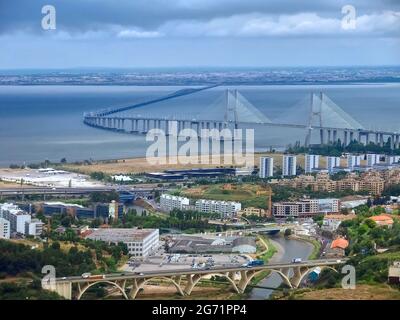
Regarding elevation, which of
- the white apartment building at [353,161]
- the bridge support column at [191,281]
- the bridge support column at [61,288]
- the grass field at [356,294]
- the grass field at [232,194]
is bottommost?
the white apartment building at [353,161]

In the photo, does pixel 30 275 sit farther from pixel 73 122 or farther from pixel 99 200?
pixel 73 122

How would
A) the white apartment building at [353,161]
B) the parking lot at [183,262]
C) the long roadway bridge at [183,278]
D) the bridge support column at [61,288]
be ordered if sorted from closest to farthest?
the bridge support column at [61,288]
the long roadway bridge at [183,278]
the parking lot at [183,262]
the white apartment building at [353,161]

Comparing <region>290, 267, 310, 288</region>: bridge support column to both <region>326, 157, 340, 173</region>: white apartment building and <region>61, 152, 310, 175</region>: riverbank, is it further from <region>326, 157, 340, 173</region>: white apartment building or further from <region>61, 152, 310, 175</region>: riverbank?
<region>326, 157, 340, 173</region>: white apartment building

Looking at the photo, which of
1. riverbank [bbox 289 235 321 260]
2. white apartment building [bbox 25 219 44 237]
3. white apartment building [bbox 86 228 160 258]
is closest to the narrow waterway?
riverbank [bbox 289 235 321 260]

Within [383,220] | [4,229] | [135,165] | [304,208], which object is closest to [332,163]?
[135,165]

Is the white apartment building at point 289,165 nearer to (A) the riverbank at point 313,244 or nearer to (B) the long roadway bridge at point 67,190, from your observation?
(B) the long roadway bridge at point 67,190

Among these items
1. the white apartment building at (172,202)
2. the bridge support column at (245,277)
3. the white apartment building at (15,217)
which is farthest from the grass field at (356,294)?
the white apartment building at (172,202)
